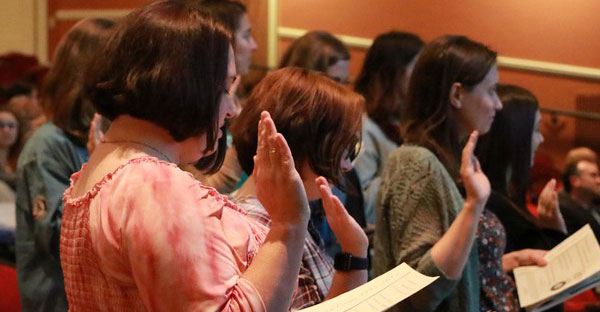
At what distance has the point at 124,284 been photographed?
4.22ft

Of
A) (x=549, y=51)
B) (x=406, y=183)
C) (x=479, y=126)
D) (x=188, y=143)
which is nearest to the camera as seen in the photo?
(x=188, y=143)

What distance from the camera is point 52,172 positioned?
2.62 m

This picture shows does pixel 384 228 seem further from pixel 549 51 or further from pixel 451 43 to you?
pixel 549 51

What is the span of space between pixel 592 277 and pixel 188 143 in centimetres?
131

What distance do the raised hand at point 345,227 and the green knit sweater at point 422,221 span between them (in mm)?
517

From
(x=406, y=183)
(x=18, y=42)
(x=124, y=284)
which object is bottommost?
(x=18, y=42)

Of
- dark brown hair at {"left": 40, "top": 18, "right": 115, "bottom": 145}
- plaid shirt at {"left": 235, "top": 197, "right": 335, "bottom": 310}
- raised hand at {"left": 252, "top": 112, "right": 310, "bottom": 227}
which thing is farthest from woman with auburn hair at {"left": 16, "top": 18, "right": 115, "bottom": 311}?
raised hand at {"left": 252, "top": 112, "right": 310, "bottom": 227}

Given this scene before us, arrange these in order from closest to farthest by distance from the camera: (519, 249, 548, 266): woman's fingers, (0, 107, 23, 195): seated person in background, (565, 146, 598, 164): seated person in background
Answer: (519, 249, 548, 266): woman's fingers, (565, 146, 598, 164): seated person in background, (0, 107, 23, 195): seated person in background

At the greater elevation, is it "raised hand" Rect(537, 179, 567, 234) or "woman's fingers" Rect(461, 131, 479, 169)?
"woman's fingers" Rect(461, 131, 479, 169)

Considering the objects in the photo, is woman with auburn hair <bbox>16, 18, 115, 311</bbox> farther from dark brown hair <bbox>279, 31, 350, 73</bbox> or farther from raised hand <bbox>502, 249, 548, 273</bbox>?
raised hand <bbox>502, 249, 548, 273</bbox>

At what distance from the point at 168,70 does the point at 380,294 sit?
1.77ft

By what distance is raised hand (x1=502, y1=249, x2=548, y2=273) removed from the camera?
2.60 m

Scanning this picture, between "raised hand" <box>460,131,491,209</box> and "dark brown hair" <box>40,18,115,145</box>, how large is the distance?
107 cm

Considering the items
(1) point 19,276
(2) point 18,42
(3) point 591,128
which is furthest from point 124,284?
(2) point 18,42
